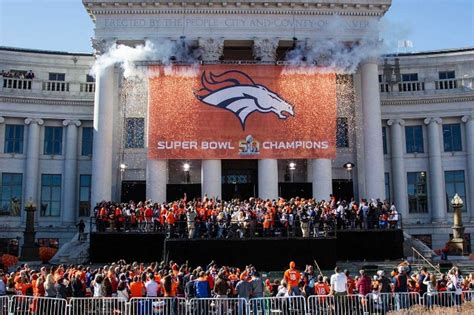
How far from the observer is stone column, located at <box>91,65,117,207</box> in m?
35.4

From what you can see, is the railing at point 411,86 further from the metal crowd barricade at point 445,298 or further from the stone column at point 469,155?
the metal crowd barricade at point 445,298

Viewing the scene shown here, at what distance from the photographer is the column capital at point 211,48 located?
36375 mm

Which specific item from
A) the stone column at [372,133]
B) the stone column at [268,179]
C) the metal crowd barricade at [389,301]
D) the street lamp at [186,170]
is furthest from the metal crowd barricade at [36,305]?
the stone column at [372,133]

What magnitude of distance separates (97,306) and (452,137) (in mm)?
32847

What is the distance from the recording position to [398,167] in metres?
40.4

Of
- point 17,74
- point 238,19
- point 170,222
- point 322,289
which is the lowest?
point 322,289

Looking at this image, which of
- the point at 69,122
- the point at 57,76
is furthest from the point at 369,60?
the point at 57,76

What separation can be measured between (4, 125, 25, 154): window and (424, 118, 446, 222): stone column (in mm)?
29671

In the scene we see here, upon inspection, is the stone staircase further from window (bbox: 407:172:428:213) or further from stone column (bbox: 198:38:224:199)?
window (bbox: 407:172:428:213)

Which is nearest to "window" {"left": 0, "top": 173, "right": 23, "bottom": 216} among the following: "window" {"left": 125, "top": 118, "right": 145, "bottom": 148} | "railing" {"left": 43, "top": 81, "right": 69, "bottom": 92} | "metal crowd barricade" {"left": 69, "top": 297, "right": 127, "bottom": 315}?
"railing" {"left": 43, "top": 81, "right": 69, "bottom": 92}

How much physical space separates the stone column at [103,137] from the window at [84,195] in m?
4.25

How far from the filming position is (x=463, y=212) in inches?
1560

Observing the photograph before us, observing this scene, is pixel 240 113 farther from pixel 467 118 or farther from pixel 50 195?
pixel 467 118

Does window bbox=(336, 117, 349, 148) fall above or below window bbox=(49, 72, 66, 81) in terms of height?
below
